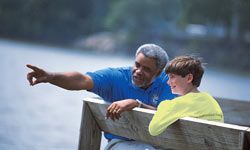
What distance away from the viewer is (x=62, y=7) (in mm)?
58344

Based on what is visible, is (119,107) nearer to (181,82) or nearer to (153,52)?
(181,82)

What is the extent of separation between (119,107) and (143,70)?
547 mm

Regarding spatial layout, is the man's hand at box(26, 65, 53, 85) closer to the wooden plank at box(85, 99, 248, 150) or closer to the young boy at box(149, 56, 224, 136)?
the wooden plank at box(85, 99, 248, 150)

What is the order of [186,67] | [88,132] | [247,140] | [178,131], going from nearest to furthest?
[247,140], [178,131], [186,67], [88,132]

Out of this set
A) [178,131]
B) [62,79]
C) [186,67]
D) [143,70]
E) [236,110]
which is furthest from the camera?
[236,110]

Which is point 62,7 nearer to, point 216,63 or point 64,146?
point 216,63

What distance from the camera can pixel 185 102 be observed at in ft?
8.71

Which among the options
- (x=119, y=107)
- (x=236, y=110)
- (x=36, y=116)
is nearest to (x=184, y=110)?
(x=119, y=107)

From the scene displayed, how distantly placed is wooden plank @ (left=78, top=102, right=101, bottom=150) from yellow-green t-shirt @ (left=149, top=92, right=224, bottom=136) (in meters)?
0.56

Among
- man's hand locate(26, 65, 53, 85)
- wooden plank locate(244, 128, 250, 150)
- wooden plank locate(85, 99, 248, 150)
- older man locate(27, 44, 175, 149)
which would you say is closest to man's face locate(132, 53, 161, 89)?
older man locate(27, 44, 175, 149)

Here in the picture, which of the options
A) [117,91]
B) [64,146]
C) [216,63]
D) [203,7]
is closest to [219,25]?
[203,7]

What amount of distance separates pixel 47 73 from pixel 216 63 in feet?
128

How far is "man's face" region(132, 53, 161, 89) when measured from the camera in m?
3.34

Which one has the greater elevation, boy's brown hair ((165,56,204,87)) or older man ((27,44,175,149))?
boy's brown hair ((165,56,204,87))
